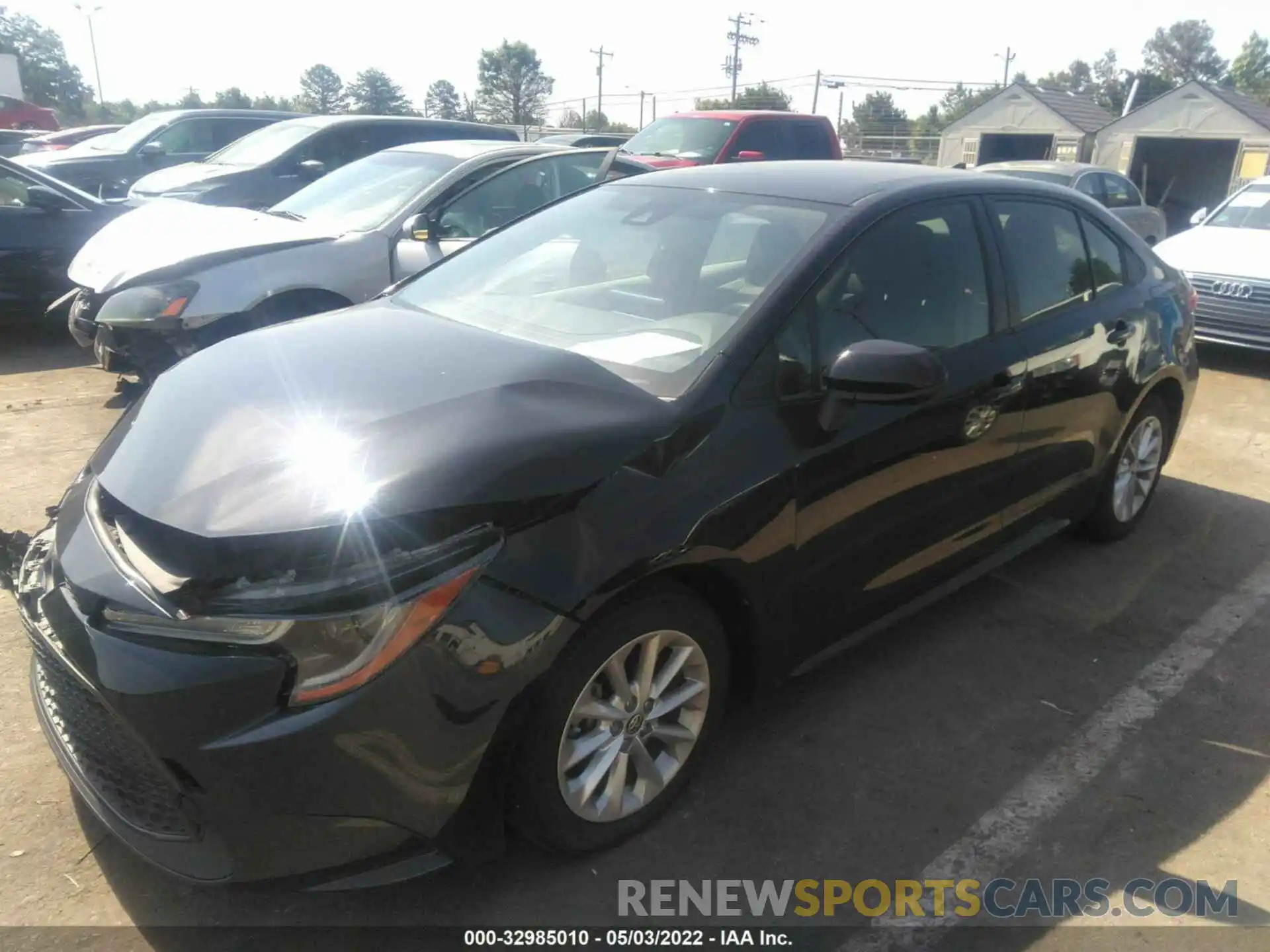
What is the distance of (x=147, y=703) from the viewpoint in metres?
1.92

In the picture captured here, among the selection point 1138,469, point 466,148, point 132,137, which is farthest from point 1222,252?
point 132,137

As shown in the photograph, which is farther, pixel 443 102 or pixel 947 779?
pixel 443 102

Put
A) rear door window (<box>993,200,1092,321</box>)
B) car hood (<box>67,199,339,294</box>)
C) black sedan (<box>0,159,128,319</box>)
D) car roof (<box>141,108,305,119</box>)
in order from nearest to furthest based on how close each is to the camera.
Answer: rear door window (<box>993,200,1092,321</box>), car hood (<box>67,199,339,294</box>), black sedan (<box>0,159,128,319</box>), car roof (<box>141,108,305,119</box>)

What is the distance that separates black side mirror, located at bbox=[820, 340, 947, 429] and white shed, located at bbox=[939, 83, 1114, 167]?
29635 millimetres

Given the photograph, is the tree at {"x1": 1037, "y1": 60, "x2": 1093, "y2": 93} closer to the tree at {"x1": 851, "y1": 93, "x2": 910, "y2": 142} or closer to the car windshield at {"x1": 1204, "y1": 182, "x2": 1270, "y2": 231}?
the tree at {"x1": 851, "y1": 93, "x2": 910, "y2": 142}

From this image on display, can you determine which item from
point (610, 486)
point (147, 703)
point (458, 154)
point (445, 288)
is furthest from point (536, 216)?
point (458, 154)

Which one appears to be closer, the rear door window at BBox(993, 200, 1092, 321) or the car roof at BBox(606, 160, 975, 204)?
the car roof at BBox(606, 160, 975, 204)

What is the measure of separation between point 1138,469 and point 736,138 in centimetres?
838

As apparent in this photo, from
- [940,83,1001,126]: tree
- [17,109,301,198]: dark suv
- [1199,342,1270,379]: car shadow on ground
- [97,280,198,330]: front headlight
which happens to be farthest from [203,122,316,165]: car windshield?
[940,83,1001,126]: tree

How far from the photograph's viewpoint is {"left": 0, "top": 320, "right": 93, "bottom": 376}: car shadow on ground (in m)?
7.37

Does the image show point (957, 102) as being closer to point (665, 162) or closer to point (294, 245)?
point (665, 162)

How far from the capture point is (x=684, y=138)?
485 inches

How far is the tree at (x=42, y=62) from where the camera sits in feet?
236

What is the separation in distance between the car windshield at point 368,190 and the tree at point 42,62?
77.8m
